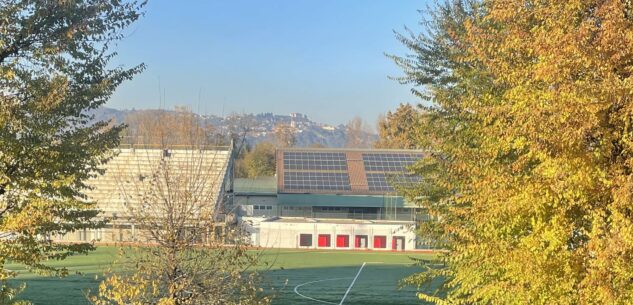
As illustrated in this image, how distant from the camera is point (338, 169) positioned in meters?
60.7

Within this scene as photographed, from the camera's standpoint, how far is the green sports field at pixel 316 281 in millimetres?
27094

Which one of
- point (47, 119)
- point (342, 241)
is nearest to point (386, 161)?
point (342, 241)

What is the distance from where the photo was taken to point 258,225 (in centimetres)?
4819

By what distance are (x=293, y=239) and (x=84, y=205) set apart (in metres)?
38.1

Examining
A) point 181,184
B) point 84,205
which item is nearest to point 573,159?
point 181,184

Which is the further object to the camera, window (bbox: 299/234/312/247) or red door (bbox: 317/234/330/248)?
red door (bbox: 317/234/330/248)

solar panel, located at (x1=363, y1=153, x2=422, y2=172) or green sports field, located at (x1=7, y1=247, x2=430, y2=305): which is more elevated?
solar panel, located at (x1=363, y1=153, x2=422, y2=172)

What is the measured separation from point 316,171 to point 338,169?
2256mm

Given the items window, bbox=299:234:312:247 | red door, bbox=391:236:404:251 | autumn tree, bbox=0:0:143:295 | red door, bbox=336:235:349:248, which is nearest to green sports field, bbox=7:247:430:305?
window, bbox=299:234:312:247

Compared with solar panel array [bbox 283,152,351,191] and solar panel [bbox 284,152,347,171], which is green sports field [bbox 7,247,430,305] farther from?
solar panel [bbox 284,152,347,171]

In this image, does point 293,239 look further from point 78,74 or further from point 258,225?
point 78,74

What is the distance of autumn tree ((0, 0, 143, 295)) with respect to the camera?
1148cm

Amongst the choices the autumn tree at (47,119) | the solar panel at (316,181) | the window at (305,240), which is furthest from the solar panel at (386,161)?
the autumn tree at (47,119)

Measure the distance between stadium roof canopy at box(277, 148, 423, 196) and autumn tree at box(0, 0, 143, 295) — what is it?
142 feet
